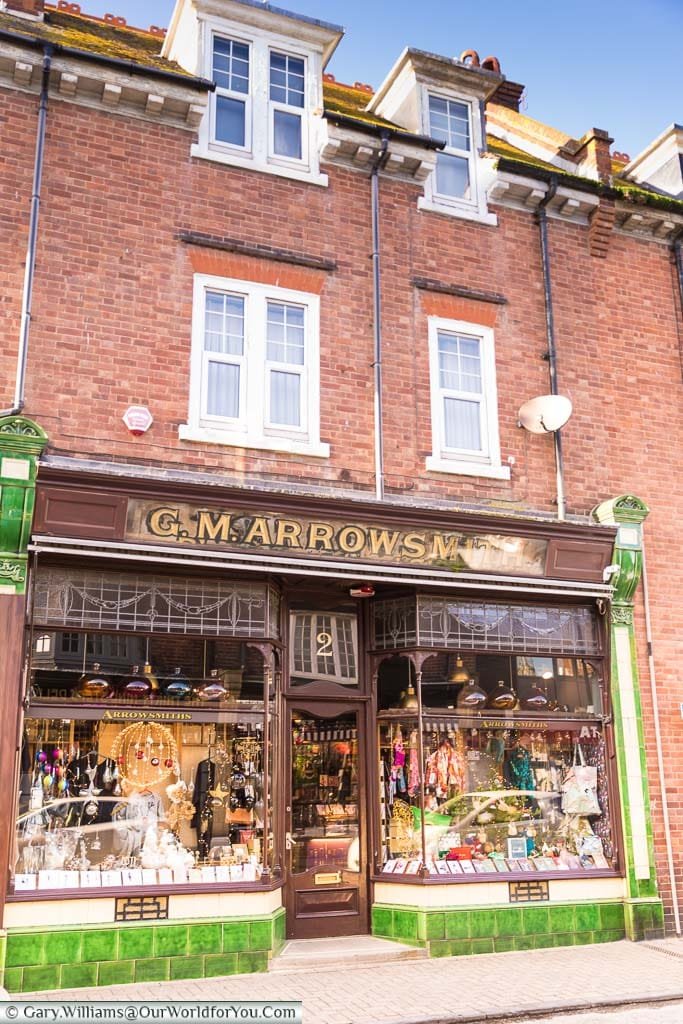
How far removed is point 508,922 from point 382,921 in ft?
4.46

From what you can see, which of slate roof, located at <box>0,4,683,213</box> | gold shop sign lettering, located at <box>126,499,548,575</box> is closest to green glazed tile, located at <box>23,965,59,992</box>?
gold shop sign lettering, located at <box>126,499,548,575</box>

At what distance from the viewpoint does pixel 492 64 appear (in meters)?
15.8

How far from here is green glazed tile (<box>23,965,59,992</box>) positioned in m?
8.38

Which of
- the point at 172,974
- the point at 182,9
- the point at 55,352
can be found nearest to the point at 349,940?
the point at 172,974

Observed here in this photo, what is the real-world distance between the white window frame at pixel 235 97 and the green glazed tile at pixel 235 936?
28.0 feet

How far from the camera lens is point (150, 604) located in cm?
966

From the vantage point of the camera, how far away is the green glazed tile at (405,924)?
33.1 feet

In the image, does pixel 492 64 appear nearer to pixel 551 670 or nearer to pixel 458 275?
pixel 458 275

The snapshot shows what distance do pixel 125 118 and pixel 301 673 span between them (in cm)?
657

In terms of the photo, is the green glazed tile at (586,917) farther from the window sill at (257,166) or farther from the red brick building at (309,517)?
the window sill at (257,166)

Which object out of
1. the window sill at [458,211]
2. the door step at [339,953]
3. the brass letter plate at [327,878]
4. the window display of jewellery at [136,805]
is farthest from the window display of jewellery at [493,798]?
the window sill at [458,211]

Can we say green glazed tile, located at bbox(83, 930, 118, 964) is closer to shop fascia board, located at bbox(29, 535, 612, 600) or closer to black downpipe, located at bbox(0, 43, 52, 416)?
shop fascia board, located at bbox(29, 535, 612, 600)

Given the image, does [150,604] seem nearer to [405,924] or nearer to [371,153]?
[405,924]

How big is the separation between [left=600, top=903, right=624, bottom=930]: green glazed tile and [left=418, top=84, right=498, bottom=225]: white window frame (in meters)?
8.46
